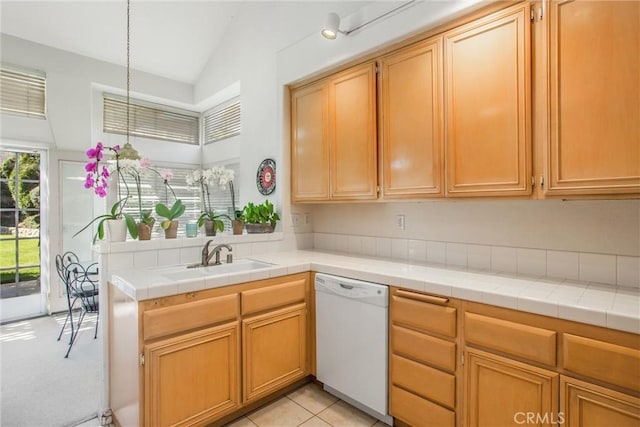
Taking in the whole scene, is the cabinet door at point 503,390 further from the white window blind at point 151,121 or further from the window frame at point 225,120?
the white window blind at point 151,121

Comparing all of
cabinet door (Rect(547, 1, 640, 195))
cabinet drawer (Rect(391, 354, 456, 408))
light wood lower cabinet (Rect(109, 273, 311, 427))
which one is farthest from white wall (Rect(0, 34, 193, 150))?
cabinet door (Rect(547, 1, 640, 195))

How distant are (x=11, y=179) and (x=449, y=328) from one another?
187 inches

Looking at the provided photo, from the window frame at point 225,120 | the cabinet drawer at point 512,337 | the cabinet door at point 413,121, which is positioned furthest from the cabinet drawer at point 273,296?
the window frame at point 225,120

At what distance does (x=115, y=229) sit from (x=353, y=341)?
1.68 meters

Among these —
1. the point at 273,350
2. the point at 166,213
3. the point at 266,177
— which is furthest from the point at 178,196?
the point at 273,350

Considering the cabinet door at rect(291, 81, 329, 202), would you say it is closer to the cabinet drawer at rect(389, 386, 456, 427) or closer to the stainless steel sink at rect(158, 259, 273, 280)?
the stainless steel sink at rect(158, 259, 273, 280)

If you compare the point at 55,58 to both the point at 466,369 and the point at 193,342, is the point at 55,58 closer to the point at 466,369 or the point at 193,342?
the point at 193,342

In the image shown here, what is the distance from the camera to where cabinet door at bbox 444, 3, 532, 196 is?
1.75 meters

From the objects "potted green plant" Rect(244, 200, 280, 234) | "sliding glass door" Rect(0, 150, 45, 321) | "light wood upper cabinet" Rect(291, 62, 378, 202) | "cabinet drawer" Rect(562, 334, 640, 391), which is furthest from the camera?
"sliding glass door" Rect(0, 150, 45, 321)

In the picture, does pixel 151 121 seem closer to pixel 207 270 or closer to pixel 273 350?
pixel 207 270

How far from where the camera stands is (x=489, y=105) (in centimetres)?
186

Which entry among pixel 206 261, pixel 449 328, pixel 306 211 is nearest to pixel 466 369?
pixel 449 328

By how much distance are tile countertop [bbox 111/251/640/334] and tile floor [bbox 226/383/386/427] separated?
0.89 metres

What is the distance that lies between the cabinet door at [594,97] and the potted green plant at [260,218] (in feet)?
6.90
